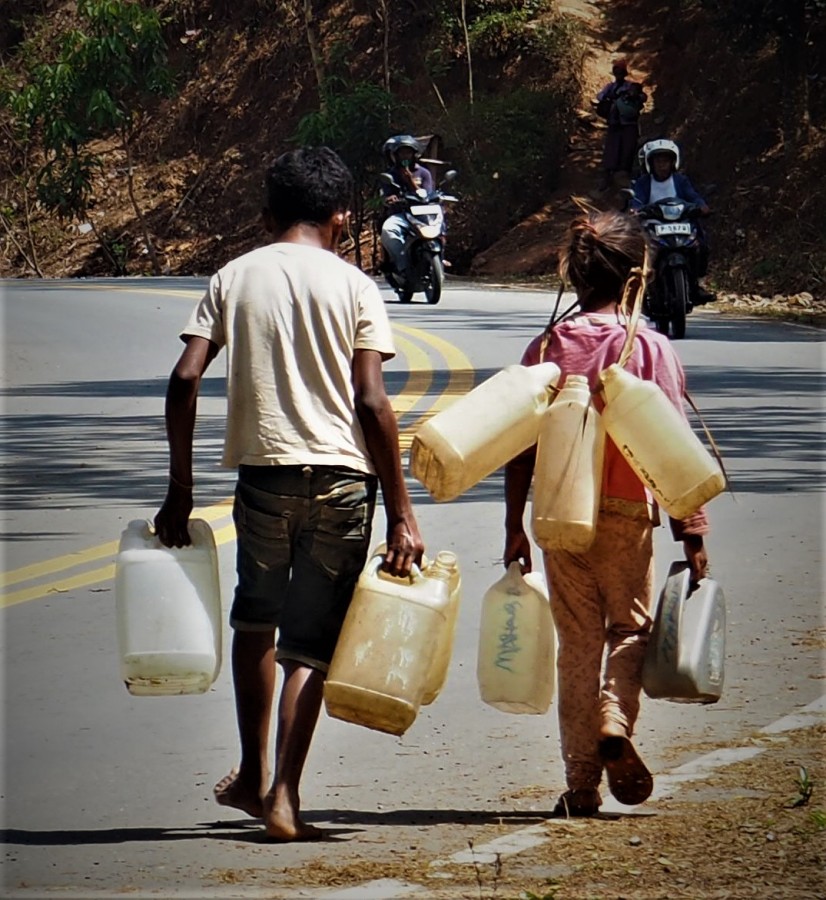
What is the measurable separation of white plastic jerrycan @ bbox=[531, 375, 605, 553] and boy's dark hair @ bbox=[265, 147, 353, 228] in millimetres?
778

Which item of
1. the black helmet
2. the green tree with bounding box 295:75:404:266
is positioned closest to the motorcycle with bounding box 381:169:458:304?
the black helmet

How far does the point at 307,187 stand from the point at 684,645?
1552mm

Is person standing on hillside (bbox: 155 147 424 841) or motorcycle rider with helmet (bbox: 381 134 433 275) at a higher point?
person standing on hillside (bbox: 155 147 424 841)

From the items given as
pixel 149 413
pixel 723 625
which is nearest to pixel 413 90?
pixel 149 413

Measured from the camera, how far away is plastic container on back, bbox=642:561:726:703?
5449 millimetres

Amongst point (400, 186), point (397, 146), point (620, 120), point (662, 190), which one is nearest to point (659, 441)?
point (662, 190)

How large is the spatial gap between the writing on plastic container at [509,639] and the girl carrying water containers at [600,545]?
0.39ft

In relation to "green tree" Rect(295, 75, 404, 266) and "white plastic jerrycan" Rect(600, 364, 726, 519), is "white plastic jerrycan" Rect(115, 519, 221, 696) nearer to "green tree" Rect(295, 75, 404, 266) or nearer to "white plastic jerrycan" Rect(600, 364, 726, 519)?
"white plastic jerrycan" Rect(600, 364, 726, 519)

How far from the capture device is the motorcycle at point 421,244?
2522 centimetres

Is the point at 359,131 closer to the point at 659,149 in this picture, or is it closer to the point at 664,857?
the point at 659,149

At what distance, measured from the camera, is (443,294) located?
28.5 metres

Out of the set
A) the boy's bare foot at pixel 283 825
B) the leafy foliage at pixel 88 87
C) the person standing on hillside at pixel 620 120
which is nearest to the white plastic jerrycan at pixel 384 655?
the boy's bare foot at pixel 283 825

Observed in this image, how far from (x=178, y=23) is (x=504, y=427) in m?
51.0

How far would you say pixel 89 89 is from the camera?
46469 mm
